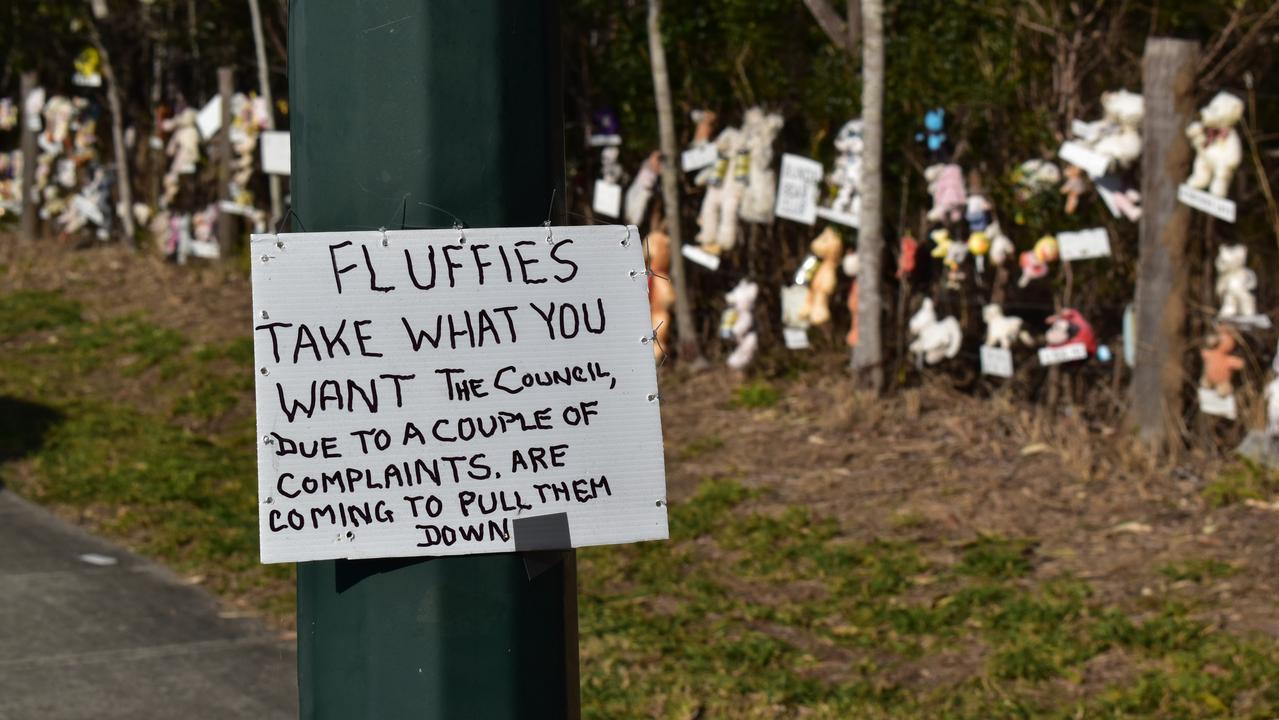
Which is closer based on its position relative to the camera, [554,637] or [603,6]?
[554,637]

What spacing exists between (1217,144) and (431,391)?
5015mm

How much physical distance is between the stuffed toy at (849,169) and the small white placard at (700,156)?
0.85 m

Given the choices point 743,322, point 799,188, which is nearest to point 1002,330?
point 799,188

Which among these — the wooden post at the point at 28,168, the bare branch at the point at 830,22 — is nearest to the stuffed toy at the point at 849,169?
the bare branch at the point at 830,22

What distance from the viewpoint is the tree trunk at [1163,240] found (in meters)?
6.32

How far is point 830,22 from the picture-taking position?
26.4ft

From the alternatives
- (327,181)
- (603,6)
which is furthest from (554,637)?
(603,6)

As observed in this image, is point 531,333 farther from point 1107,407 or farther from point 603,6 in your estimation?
point 603,6

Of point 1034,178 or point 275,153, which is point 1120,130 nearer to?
point 1034,178

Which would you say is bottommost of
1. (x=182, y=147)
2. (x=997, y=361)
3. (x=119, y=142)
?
(x=997, y=361)

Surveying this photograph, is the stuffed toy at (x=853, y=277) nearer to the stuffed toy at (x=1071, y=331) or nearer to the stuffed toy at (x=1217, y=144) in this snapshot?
the stuffed toy at (x=1071, y=331)

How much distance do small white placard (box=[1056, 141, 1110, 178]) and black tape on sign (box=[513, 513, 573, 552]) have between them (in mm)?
5064

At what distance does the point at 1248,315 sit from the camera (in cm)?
625

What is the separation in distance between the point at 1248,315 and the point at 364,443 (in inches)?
201
